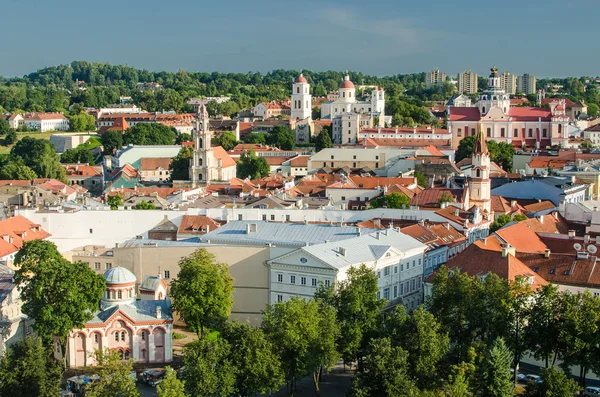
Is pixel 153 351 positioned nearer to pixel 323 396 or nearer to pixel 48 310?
pixel 48 310

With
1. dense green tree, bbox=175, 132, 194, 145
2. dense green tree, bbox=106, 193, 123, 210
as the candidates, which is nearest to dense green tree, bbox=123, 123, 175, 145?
dense green tree, bbox=175, 132, 194, 145

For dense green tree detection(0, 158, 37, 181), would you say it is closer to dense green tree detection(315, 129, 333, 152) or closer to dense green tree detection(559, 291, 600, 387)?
dense green tree detection(315, 129, 333, 152)

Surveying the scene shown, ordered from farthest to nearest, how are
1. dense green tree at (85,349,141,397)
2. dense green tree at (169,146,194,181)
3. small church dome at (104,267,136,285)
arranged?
dense green tree at (169,146,194,181), small church dome at (104,267,136,285), dense green tree at (85,349,141,397)

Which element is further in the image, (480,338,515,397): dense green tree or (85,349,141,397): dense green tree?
(480,338,515,397): dense green tree

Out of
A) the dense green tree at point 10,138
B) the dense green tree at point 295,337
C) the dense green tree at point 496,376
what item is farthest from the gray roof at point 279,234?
the dense green tree at point 10,138

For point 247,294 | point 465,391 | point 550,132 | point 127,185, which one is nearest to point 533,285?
point 465,391

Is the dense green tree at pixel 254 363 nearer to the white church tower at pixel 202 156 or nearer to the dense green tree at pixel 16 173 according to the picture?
the white church tower at pixel 202 156

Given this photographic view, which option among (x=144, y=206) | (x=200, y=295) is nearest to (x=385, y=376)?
(x=200, y=295)
